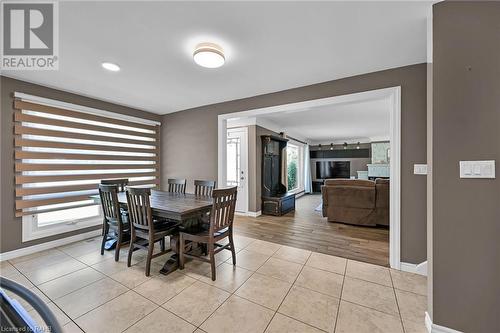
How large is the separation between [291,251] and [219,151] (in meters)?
2.13

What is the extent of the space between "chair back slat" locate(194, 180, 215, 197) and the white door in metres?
1.70

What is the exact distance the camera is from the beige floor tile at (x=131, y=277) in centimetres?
209

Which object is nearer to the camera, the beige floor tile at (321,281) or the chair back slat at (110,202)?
the beige floor tile at (321,281)

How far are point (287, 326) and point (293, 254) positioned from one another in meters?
1.28

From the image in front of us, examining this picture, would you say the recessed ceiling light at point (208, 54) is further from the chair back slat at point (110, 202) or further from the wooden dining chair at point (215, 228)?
the chair back slat at point (110, 202)

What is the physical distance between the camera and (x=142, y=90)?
127 inches

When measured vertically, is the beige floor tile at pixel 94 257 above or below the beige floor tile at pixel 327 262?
above

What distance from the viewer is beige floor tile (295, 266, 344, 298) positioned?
Answer: 200cm

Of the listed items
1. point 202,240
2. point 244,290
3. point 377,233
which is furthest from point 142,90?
point 377,233

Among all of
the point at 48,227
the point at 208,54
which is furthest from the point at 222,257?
the point at 48,227

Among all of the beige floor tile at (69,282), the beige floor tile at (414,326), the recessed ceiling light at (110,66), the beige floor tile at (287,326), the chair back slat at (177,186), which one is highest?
the recessed ceiling light at (110,66)
